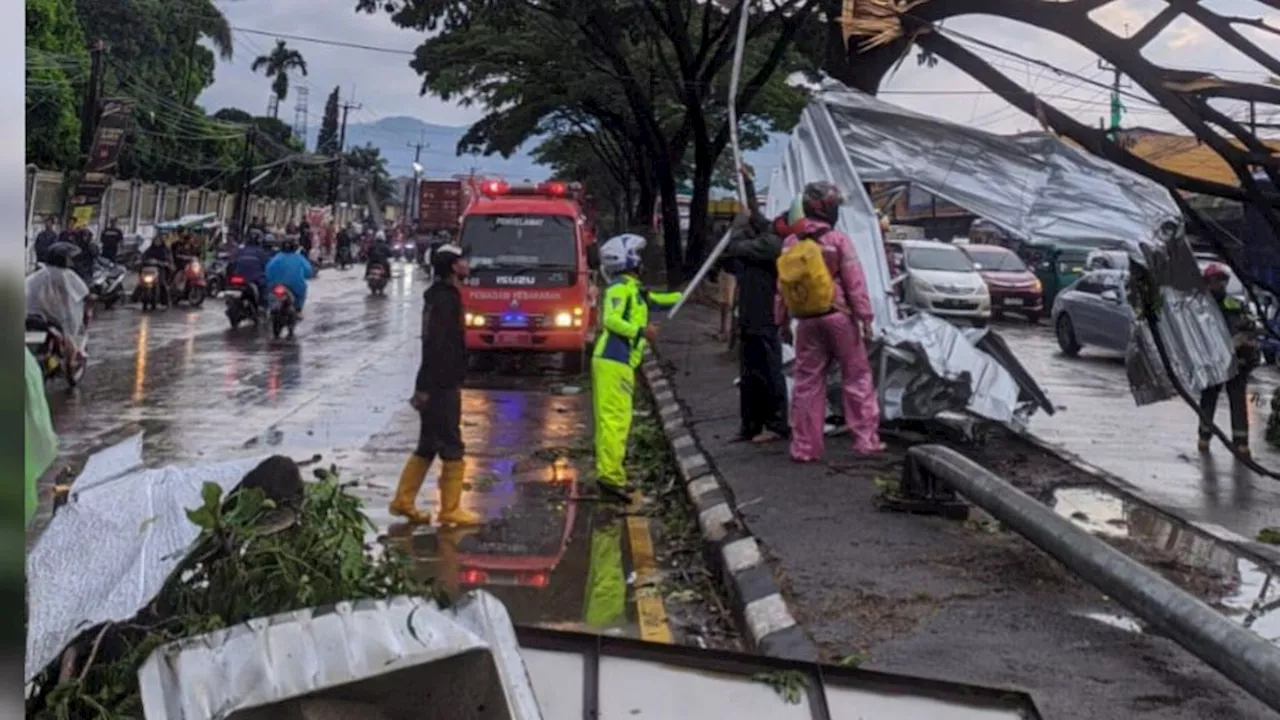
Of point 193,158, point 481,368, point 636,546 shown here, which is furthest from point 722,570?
point 481,368

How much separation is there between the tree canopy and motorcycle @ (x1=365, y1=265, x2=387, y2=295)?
4.18 meters

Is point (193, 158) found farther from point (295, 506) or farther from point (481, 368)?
point (295, 506)

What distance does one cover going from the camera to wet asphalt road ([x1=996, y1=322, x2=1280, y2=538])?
884 cm

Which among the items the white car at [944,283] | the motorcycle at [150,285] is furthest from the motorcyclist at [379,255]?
the white car at [944,283]

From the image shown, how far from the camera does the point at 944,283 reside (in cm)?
2425

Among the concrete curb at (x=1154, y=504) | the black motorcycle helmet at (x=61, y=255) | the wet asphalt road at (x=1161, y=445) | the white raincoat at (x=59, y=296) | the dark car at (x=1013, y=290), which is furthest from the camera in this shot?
the dark car at (x=1013, y=290)

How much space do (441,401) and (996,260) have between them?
21953mm

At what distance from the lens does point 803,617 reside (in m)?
5.39

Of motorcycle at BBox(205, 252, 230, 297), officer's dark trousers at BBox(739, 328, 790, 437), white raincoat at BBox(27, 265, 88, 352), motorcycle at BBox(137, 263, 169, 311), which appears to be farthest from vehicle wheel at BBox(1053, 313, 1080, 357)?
motorcycle at BBox(205, 252, 230, 297)

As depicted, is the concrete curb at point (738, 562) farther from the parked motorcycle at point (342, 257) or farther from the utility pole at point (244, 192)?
the parked motorcycle at point (342, 257)

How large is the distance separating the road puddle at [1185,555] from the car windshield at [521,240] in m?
8.96

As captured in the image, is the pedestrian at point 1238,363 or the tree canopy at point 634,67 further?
the tree canopy at point 634,67

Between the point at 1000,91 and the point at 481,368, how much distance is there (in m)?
10.2

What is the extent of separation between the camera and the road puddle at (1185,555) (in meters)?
5.87
